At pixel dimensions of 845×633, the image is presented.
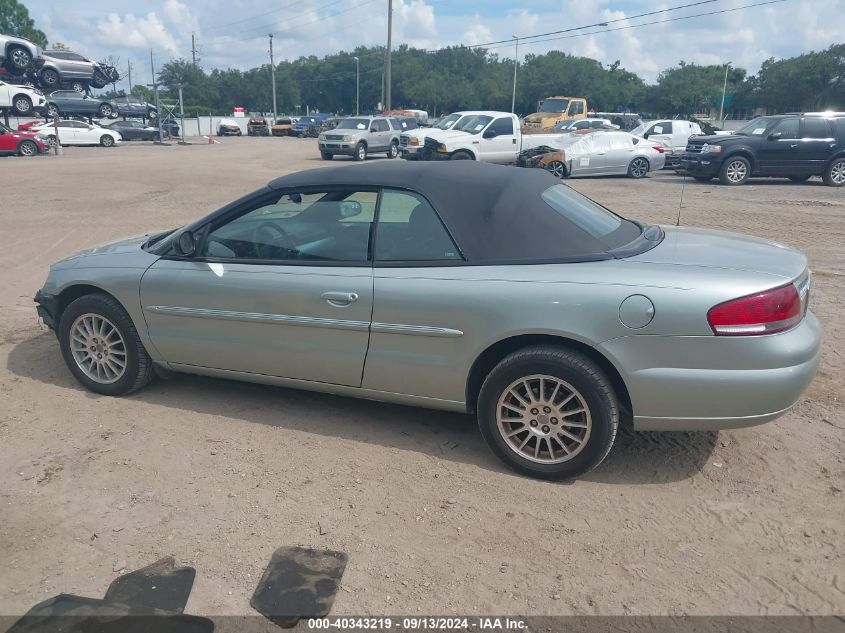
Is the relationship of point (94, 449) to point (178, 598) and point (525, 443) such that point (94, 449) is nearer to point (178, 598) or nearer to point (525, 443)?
point (178, 598)

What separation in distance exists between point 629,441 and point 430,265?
5.27ft

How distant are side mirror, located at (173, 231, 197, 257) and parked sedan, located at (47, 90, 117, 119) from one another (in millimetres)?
39220

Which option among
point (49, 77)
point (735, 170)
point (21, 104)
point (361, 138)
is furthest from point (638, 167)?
point (49, 77)

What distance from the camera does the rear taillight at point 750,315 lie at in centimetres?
324

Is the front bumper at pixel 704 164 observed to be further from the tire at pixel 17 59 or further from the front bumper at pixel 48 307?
the tire at pixel 17 59

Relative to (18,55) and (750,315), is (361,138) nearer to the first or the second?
(18,55)

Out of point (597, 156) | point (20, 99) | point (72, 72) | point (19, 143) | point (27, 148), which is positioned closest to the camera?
point (597, 156)

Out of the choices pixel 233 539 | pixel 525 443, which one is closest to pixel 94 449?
pixel 233 539

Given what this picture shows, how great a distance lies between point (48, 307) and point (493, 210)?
326cm

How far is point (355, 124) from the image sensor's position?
27.8m

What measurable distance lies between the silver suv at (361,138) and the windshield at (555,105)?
7.28 meters

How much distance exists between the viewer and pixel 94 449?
4016mm

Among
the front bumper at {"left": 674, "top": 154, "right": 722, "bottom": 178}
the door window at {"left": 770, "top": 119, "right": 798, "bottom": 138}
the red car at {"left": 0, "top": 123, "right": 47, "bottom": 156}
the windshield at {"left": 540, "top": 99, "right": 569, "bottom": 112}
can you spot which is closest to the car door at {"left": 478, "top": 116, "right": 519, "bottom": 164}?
the front bumper at {"left": 674, "top": 154, "right": 722, "bottom": 178}

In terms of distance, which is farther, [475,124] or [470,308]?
[475,124]
